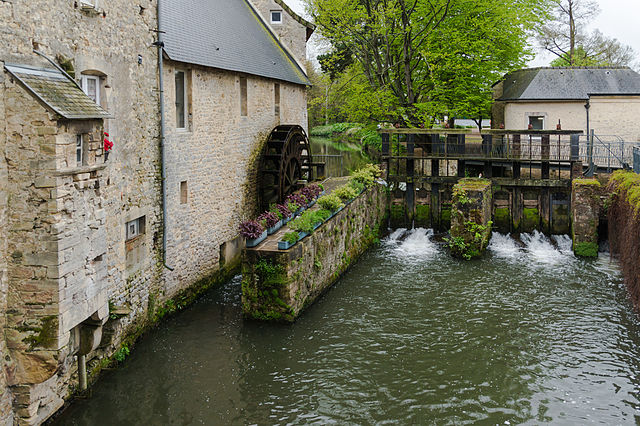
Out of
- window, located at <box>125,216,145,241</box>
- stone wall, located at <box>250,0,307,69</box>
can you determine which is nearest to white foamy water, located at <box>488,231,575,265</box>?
stone wall, located at <box>250,0,307,69</box>

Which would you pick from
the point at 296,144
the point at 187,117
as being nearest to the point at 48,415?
the point at 187,117

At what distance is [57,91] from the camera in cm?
679

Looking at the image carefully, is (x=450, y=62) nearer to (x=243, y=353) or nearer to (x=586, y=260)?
(x=586, y=260)

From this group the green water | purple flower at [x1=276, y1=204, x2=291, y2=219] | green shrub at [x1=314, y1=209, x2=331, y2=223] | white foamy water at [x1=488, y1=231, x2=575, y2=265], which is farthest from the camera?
the green water

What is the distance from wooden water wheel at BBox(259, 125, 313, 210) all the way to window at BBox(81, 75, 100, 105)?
23.7 ft

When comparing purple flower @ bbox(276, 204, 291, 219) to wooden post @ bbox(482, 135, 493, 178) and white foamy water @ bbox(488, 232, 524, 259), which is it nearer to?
white foamy water @ bbox(488, 232, 524, 259)

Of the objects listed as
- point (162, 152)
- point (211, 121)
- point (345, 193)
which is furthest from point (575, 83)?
point (162, 152)

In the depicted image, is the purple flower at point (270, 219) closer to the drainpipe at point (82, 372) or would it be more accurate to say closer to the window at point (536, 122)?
the drainpipe at point (82, 372)

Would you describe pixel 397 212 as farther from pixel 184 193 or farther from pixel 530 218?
pixel 184 193

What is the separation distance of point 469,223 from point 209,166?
22.6 feet

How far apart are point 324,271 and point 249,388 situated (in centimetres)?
451

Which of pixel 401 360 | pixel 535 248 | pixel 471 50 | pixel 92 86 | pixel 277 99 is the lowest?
pixel 401 360

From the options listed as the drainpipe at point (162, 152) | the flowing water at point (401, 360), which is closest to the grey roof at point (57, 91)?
the drainpipe at point (162, 152)

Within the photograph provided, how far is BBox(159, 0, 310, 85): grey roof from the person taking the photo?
12062mm
